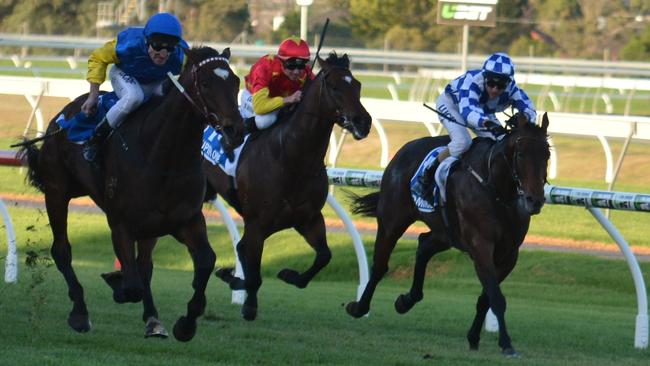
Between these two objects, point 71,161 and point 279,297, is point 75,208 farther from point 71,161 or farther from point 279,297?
point 71,161

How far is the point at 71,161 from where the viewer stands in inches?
324

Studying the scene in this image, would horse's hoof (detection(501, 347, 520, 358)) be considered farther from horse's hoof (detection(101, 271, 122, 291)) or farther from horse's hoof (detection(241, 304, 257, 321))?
horse's hoof (detection(101, 271, 122, 291))

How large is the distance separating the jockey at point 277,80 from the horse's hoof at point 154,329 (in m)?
2.04

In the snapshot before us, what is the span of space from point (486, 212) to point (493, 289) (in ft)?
1.59

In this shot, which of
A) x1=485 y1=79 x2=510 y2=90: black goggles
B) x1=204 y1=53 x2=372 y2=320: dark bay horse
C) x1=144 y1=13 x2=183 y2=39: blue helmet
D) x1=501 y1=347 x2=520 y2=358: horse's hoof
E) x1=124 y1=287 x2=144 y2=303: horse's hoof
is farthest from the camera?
x1=204 y1=53 x2=372 y2=320: dark bay horse

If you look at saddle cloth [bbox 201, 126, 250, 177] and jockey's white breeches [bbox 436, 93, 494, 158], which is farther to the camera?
saddle cloth [bbox 201, 126, 250, 177]

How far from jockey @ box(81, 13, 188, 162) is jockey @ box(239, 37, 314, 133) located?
1236 mm

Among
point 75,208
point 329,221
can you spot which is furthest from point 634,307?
point 75,208

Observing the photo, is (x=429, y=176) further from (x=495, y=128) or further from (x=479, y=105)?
(x=495, y=128)

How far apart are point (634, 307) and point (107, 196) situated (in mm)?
5047

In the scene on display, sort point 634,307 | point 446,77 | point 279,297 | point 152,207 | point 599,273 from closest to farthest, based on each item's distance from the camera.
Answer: point 152,207 → point 279,297 → point 634,307 → point 599,273 → point 446,77

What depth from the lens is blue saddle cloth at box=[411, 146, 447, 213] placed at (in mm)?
8688

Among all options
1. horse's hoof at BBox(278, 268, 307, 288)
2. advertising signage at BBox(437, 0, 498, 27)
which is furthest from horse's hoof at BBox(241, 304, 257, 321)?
advertising signage at BBox(437, 0, 498, 27)

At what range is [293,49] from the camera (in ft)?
29.4
